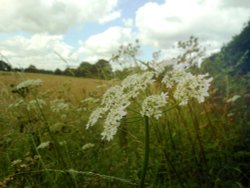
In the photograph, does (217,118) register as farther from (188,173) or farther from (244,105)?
(188,173)

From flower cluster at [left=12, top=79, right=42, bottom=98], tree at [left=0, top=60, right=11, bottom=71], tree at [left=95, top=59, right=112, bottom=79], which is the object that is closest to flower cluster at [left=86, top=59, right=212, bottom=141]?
flower cluster at [left=12, top=79, right=42, bottom=98]

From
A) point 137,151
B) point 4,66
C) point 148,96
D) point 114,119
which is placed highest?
point 4,66

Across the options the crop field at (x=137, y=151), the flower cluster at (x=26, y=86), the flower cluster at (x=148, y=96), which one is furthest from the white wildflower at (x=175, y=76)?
the flower cluster at (x=26, y=86)

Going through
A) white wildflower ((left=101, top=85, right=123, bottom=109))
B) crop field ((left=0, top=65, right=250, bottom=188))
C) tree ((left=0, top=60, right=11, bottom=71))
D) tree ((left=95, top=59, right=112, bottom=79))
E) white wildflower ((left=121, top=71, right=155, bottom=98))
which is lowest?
crop field ((left=0, top=65, right=250, bottom=188))

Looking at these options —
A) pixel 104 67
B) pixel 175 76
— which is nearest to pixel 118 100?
pixel 175 76

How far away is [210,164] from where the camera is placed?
3221 mm

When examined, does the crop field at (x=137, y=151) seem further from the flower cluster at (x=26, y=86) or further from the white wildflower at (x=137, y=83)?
the white wildflower at (x=137, y=83)

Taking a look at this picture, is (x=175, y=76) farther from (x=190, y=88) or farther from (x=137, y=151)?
(x=137, y=151)

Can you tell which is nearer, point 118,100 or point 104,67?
point 118,100

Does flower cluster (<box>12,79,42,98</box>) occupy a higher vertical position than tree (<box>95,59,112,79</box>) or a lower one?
lower

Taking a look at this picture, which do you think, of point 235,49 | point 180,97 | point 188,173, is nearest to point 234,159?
point 188,173

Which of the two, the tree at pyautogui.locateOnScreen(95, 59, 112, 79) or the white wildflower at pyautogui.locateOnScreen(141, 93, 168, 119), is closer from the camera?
the white wildflower at pyautogui.locateOnScreen(141, 93, 168, 119)

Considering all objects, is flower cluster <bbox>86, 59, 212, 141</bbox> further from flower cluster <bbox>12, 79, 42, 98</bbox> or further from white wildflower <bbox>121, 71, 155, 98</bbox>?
flower cluster <bbox>12, 79, 42, 98</bbox>

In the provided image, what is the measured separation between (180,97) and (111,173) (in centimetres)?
152
